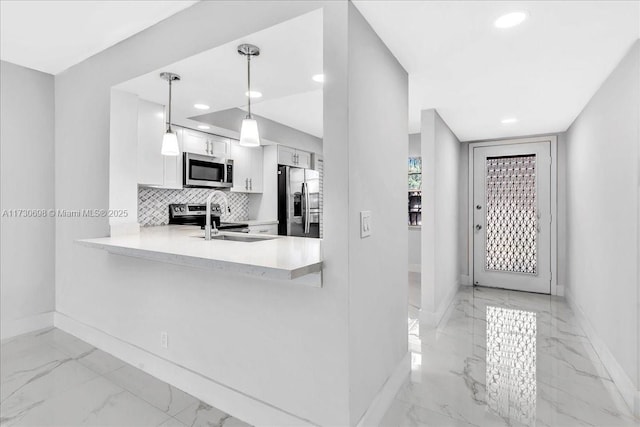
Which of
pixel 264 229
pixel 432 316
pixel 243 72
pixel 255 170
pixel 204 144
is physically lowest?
pixel 432 316

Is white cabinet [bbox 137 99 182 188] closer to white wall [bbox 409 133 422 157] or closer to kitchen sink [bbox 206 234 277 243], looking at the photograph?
kitchen sink [bbox 206 234 277 243]

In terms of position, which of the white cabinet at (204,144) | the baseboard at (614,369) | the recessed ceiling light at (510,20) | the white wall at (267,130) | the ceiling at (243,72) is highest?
the white wall at (267,130)

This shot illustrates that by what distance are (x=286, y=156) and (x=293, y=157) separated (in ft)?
0.63

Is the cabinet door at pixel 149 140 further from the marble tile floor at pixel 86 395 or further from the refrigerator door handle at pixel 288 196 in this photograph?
the refrigerator door handle at pixel 288 196

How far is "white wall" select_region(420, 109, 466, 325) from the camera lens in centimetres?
336

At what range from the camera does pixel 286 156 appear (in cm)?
488

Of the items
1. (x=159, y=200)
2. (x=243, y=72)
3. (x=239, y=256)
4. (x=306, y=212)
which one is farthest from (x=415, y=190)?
(x=239, y=256)

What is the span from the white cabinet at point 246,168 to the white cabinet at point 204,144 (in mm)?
170

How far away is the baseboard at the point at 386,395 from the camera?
174 centimetres

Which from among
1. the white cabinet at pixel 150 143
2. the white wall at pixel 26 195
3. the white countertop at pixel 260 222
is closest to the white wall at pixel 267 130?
A: the white cabinet at pixel 150 143

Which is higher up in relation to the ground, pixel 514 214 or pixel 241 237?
pixel 514 214

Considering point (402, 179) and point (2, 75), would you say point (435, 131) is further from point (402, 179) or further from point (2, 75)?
point (2, 75)

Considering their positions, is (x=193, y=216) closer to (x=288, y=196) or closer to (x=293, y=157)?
(x=288, y=196)

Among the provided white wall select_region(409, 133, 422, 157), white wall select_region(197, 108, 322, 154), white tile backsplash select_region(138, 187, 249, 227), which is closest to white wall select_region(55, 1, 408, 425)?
white tile backsplash select_region(138, 187, 249, 227)
